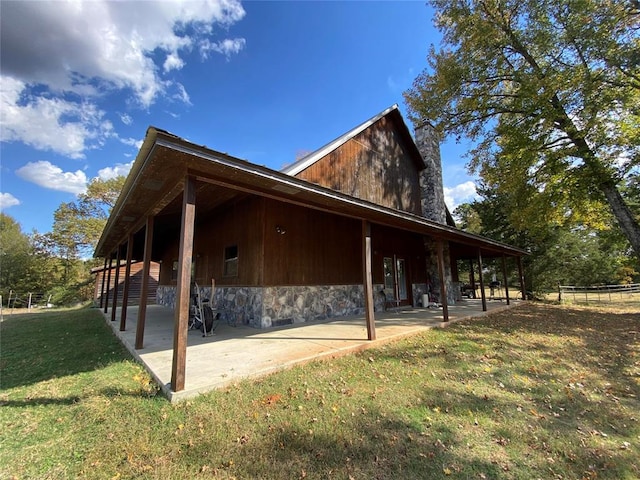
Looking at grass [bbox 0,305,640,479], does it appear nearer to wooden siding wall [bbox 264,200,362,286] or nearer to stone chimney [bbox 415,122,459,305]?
wooden siding wall [bbox 264,200,362,286]

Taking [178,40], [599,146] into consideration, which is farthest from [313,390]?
[599,146]

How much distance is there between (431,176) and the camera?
1302cm

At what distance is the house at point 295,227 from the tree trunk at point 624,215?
336 centimetres

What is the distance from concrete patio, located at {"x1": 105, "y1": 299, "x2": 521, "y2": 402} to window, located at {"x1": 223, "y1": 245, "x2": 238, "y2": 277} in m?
1.43

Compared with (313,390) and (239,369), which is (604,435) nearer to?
(313,390)

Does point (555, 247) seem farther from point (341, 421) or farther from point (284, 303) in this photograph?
point (341, 421)

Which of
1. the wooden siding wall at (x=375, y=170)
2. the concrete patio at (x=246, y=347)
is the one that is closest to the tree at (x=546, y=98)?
the wooden siding wall at (x=375, y=170)

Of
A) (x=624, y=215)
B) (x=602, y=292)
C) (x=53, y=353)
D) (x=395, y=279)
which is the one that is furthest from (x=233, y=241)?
(x=602, y=292)

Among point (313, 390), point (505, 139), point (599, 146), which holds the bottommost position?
point (313, 390)

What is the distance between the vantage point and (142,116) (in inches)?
476

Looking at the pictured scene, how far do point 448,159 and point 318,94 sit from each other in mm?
7016

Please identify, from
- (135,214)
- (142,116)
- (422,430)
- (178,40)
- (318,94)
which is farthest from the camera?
(318,94)

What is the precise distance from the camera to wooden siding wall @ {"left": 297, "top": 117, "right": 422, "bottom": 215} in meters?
9.39

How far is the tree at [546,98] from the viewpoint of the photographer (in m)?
8.98
